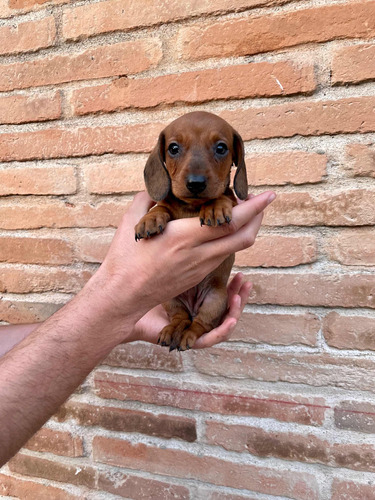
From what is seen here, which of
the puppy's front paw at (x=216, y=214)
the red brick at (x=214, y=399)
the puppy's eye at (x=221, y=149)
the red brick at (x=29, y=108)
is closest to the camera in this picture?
the puppy's front paw at (x=216, y=214)

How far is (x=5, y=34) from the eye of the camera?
2141 mm

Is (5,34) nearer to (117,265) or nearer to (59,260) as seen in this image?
(59,260)

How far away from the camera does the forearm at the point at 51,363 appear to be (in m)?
1.34

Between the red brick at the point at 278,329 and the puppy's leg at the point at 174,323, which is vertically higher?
the puppy's leg at the point at 174,323

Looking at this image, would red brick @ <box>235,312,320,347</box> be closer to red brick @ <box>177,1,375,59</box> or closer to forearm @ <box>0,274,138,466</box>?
forearm @ <box>0,274,138,466</box>

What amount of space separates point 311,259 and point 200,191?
2.10 feet

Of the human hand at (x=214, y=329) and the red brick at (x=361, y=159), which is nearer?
the human hand at (x=214, y=329)

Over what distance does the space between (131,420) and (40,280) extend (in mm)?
772

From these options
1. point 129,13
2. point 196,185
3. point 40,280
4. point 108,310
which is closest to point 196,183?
point 196,185

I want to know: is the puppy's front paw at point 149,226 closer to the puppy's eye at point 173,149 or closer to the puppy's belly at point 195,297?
the puppy's eye at point 173,149

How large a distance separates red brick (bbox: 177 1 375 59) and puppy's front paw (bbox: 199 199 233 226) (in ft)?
2.49

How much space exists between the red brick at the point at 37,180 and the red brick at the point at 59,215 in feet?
0.19

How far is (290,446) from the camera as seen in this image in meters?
1.91

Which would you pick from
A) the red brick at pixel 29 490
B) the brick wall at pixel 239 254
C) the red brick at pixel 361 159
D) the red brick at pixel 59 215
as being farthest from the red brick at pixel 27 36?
the red brick at pixel 29 490
